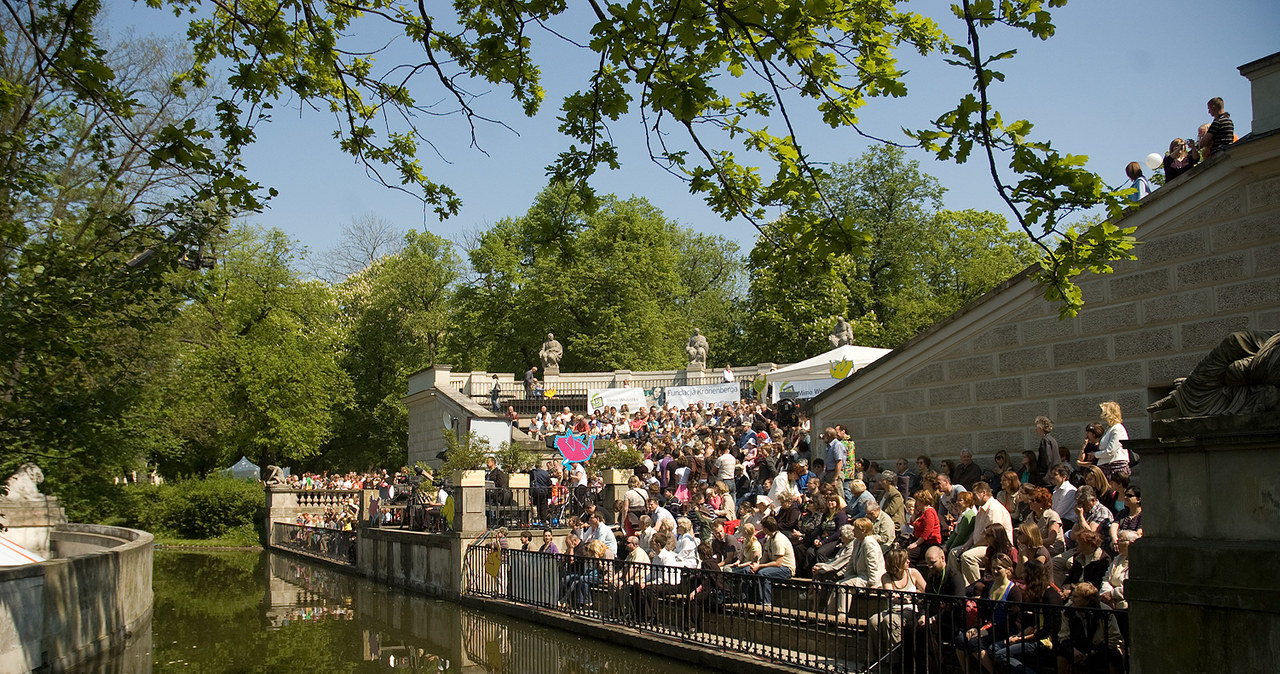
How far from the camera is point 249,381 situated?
43.6 metres

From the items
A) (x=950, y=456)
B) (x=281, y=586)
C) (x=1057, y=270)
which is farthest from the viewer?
(x=281, y=586)

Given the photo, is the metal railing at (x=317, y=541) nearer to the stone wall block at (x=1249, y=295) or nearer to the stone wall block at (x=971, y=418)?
the stone wall block at (x=971, y=418)

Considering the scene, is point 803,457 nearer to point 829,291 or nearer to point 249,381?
point 829,291

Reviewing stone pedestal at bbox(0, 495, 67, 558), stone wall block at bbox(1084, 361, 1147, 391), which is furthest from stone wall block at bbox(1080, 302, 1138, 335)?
stone pedestal at bbox(0, 495, 67, 558)

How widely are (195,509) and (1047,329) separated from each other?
33268mm

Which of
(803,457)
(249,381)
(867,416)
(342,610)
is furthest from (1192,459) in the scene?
(249,381)

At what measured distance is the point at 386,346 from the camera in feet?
193

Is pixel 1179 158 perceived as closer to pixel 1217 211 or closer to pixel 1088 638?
pixel 1217 211

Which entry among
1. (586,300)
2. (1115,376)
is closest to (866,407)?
(1115,376)

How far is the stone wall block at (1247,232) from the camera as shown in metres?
11.5

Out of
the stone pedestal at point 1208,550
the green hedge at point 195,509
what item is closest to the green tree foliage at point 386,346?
the green hedge at point 195,509

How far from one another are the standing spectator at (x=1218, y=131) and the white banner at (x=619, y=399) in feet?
74.8

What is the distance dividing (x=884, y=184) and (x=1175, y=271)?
38011 millimetres

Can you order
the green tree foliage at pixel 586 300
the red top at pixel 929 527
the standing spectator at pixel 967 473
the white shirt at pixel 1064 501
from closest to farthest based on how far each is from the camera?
the white shirt at pixel 1064 501 → the red top at pixel 929 527 → the standing spectator at pixel 967 473 → the green tree foliage at pixel 586 300
